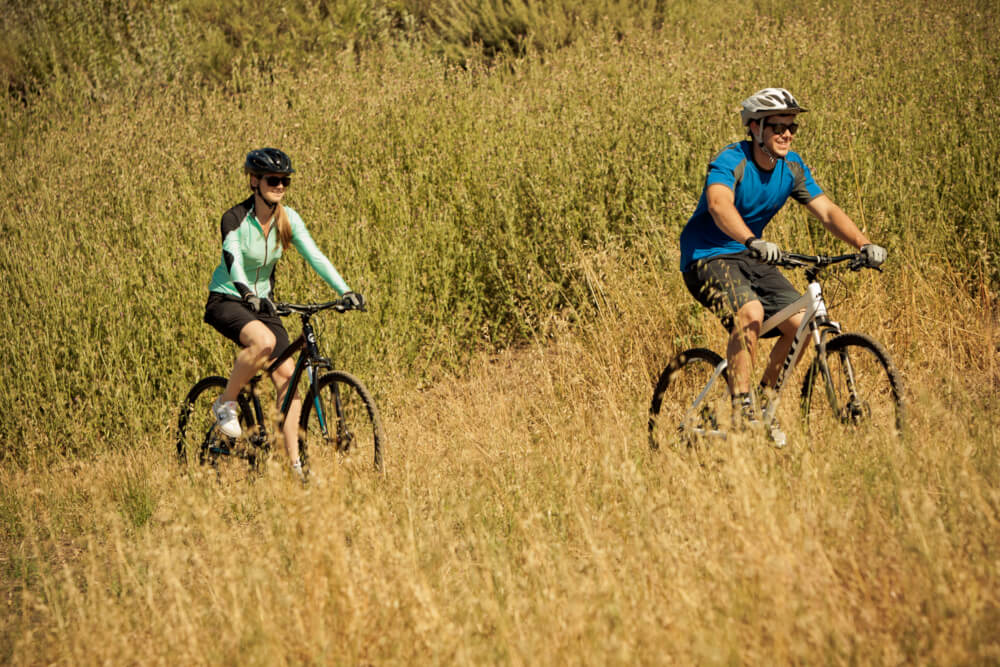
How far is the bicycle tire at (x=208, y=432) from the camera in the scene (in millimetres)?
5660

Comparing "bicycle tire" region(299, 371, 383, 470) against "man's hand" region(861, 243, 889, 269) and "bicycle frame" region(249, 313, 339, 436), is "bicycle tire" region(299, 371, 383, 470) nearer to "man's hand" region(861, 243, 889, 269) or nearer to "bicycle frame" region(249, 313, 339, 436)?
"bicycle frame" region(249, 313, 339, 436)

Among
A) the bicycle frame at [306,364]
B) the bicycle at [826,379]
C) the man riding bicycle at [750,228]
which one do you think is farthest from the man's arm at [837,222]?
the bicycle frame at [306,364]

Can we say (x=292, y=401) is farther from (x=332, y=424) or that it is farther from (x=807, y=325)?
(x=807, y=325)

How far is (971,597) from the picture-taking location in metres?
2.61

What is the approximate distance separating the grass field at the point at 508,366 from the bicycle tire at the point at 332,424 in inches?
7.0

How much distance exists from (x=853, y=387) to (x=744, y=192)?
1.25 m

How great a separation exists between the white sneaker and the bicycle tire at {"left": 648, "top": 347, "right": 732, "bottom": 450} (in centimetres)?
272

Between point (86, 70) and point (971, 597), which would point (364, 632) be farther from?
point (86, 70)

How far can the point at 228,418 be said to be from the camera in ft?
18.1

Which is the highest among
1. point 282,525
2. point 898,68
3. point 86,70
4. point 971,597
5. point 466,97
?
point 86,70

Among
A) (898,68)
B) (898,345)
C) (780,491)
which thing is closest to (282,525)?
(780,491)

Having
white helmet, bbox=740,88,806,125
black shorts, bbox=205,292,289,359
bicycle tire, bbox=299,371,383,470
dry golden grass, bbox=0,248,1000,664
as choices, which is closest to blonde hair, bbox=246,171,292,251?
black shorts, bbox=205,292,289,359

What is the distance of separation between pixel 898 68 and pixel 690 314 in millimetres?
4596

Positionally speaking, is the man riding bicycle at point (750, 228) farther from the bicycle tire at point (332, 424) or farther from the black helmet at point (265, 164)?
the black helmet at point (265, 164)
